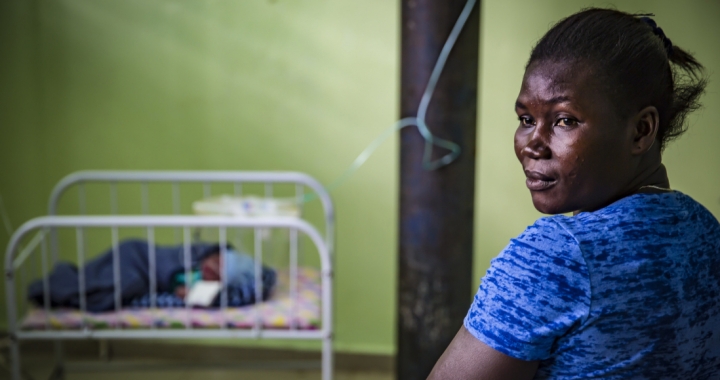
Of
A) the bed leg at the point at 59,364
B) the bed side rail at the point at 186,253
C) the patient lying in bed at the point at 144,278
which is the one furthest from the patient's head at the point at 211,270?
the bed leg at the point at 59,364

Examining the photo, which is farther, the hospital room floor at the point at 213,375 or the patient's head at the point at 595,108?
the hospital room floor at the point at 213,375

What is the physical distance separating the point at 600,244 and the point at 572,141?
101mm

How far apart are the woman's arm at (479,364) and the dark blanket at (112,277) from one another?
1.91 meters

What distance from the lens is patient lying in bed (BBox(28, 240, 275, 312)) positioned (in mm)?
2270

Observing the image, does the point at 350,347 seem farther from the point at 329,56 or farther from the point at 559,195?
the point at 559,195

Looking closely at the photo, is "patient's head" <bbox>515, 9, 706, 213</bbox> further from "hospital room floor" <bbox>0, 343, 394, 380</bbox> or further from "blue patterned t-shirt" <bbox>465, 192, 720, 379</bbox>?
"hospital room floor" <bbox>0, 343, 394, 380</bbox>

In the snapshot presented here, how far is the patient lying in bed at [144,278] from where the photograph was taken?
2.27m

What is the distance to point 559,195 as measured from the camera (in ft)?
2.02

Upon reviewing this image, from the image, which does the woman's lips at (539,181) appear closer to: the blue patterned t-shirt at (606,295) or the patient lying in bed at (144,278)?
the blue patterned t-shirt at (606,295)

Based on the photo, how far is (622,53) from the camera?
1.89ft

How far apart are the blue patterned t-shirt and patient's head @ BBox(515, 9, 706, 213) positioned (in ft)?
0.12

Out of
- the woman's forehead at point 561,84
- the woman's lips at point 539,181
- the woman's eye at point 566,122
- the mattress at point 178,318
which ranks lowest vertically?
the mattress at point 178,318

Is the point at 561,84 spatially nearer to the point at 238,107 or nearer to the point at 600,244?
the point at 600,244

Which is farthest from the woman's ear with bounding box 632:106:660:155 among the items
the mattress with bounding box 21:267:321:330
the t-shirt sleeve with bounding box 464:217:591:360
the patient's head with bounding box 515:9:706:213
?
the mattress with bounding box 21:267:321:330
